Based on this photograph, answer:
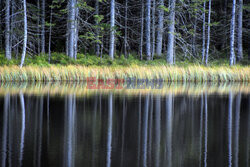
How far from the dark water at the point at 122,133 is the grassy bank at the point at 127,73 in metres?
7.92

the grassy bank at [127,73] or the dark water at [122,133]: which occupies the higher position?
the grassy bank at [127,73]

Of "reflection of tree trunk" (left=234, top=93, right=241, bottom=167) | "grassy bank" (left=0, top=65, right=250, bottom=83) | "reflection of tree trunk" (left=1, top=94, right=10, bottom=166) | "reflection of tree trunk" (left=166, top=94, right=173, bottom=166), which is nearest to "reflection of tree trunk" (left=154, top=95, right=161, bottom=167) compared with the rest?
"reflection of tree trunk" (left=166, top=94, right=173, bottom=166)

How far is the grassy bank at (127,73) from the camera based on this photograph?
755 inches

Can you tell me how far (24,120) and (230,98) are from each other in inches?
322

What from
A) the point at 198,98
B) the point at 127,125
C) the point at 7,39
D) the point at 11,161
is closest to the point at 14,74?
the point at 7,39

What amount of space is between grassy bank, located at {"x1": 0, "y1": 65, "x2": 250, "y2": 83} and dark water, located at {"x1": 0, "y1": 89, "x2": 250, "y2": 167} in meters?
7.92

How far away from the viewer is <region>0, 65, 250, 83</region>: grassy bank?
755 inches

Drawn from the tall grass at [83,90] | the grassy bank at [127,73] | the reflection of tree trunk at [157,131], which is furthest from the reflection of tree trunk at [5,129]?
the grassy bank at [127,73]

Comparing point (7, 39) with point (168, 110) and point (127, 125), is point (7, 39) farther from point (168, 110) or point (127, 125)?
point (127, 125)

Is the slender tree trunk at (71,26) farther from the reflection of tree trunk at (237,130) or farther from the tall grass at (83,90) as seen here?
the reflection of tree trunk at (237,130)

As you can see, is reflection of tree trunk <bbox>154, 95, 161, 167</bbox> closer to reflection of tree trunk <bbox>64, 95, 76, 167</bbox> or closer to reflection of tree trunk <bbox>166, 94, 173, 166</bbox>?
reflection of tree trunk <bbox>166, 94, 173, 166</bbox>

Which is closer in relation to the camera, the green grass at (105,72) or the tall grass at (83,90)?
the tall grass at (83,90)

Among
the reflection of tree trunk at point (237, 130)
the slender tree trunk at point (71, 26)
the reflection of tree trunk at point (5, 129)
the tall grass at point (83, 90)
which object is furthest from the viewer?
the slender tree trunk at point (71, 26)

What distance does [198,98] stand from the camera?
12945mm
